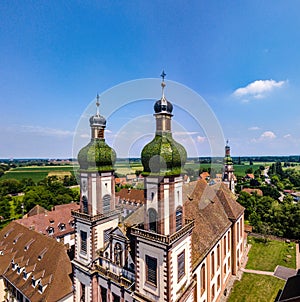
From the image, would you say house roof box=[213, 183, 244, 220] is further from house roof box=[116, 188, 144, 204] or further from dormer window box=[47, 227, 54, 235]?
dormer window box=[47, 227, 54, 235]

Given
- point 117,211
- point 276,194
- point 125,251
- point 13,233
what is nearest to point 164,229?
point 125,251

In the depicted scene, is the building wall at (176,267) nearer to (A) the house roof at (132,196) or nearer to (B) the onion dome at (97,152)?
(B) the onion dome at (97,152)

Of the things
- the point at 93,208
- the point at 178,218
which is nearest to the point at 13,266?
the point at 93,208

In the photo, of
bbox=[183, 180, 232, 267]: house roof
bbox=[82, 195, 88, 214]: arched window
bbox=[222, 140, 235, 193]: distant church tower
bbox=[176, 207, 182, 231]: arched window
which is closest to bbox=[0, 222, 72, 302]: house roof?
bbox=[82, 195, 88, 214]: arched window

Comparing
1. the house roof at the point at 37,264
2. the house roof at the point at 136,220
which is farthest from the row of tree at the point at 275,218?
the house roof at the point at 37,264

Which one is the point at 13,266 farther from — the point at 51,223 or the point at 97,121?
the point at 97,121

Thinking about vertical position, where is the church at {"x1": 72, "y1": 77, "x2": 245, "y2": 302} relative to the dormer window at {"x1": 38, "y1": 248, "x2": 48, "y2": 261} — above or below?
above
